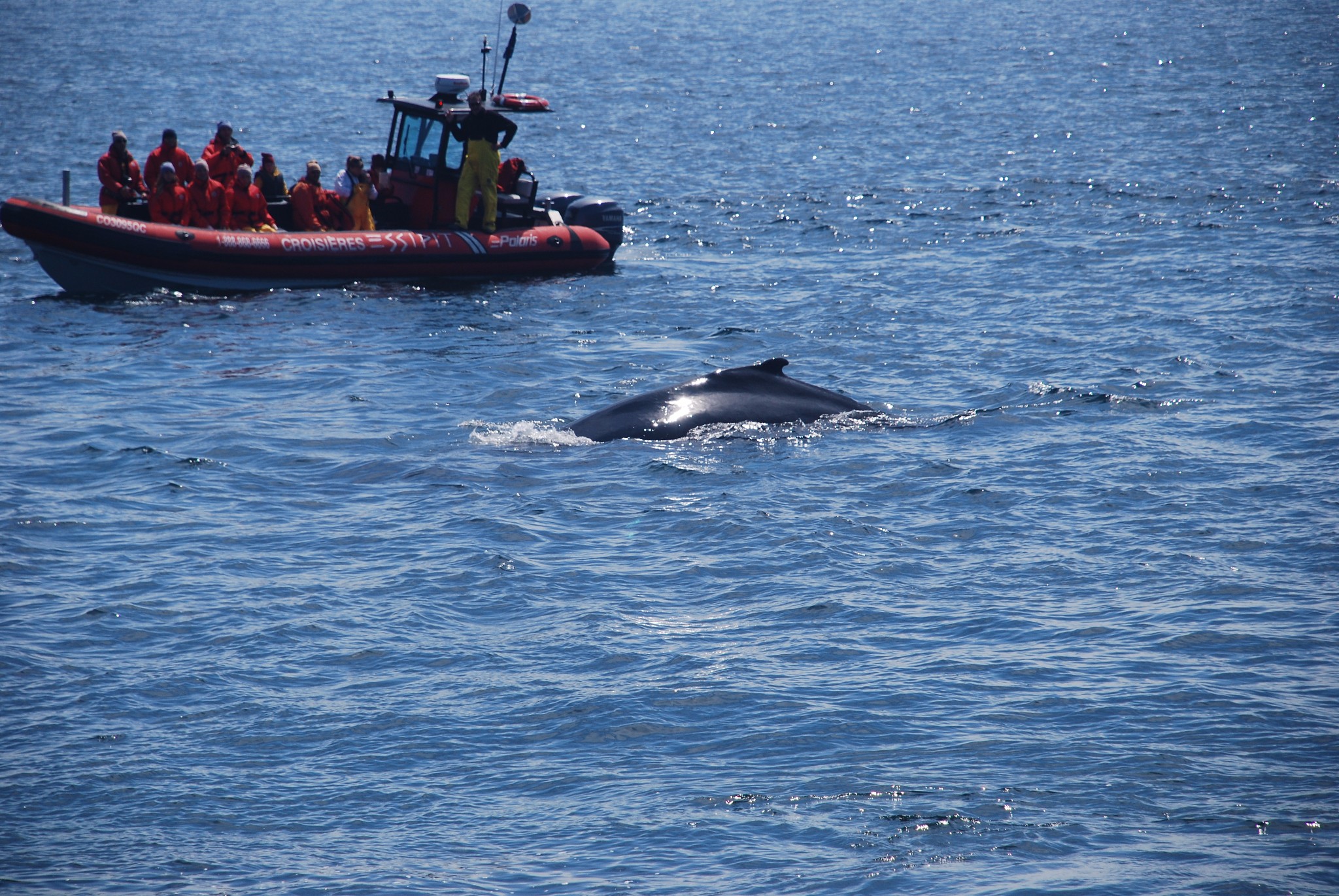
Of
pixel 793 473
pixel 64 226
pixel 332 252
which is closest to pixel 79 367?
pixel 64 226

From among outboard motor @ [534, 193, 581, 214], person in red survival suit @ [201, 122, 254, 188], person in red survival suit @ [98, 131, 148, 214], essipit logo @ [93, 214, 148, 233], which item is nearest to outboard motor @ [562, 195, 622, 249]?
outboard motor @ [534, 193, 581, 214]

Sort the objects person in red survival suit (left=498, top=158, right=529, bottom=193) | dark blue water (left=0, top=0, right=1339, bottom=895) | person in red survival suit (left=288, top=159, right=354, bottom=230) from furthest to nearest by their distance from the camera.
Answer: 1. person in red survival suit (left=498, top=158, right=529, bottom=193)
2. person in red survival suit (left=288, top=159, right=354, bottom=230)
3. dark blue water (left=0, top=0, right=1339, bottom=895)

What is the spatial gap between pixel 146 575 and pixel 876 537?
612cm

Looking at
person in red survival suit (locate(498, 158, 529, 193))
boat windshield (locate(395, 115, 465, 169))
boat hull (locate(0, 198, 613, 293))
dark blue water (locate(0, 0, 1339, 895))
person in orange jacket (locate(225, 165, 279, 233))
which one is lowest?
dark blue water (locate(0, 0, 1339, 895))

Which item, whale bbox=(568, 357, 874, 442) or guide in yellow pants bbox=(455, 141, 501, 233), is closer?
whale bbox=(568, 357, 874, 442)

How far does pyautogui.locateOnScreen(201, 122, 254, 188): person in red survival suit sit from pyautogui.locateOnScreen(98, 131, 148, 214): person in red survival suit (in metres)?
1.18

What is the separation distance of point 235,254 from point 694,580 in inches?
510

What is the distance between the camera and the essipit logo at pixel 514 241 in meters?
24.2

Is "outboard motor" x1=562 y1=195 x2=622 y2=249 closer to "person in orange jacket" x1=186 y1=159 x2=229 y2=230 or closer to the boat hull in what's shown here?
the boat hull

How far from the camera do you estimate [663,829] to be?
773 centimetres

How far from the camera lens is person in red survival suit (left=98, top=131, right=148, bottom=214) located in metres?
21.6

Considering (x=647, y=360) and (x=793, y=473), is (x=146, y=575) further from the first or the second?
(x=647, y=360)

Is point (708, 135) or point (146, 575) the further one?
point (708, 135)

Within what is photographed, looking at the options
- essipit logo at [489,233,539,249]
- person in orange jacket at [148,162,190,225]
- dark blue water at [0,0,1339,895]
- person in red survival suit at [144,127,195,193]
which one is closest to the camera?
dark blue water at [0,0,1339,895]
